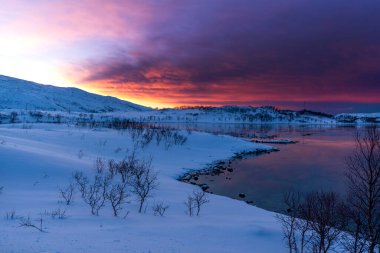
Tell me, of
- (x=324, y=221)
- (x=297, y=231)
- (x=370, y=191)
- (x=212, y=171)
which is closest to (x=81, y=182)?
(x=297, y=231)

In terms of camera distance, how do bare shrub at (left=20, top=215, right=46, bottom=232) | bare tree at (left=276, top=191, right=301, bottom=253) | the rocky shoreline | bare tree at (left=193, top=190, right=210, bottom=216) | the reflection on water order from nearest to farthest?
bare shrub at (left=20, top=215, right=46, bottom=232)
bare tree at (left=276, top=191, right=301, bottom=253)
bare tree at (left=193, top=190, right=210, bottom=216)
the reflection on water
the rocky shoreline

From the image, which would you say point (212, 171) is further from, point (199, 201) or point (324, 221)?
point (324, 221)

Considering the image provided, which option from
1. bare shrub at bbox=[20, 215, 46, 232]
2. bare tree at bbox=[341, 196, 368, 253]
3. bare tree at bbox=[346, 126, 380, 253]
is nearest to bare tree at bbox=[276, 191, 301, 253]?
bare tree at bbox=[341, 196, 368, 253]

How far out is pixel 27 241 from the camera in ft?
25.4

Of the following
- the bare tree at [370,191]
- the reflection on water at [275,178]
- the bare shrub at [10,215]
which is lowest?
the reflection on water at [275,178]

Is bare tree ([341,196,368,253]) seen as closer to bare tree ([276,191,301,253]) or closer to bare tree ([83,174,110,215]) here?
bare tree ([276,191,301,253])

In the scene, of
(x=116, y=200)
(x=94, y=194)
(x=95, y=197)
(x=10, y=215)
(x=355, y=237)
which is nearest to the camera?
(x=355, y=237)

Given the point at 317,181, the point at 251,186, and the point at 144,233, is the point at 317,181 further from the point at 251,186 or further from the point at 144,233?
Answer: the point at 144,233

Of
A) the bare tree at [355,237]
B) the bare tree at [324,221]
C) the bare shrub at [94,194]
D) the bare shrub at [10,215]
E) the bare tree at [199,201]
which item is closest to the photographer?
the bare tree at [355,237]

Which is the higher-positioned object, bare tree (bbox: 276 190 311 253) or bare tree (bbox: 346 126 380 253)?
bare tree (bbox: 346 126 380 253)

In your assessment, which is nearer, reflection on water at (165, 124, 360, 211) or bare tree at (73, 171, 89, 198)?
bare tree at (73, 171, 89, 198)

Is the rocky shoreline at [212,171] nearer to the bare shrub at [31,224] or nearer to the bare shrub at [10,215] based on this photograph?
the bare shrub at [31,224]

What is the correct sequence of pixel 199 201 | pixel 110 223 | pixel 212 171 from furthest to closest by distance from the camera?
pixel 212 171
pixel 199 201
pixel 110 223

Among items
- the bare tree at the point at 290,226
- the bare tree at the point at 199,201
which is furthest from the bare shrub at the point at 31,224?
the bare tree at the point at 290,226
